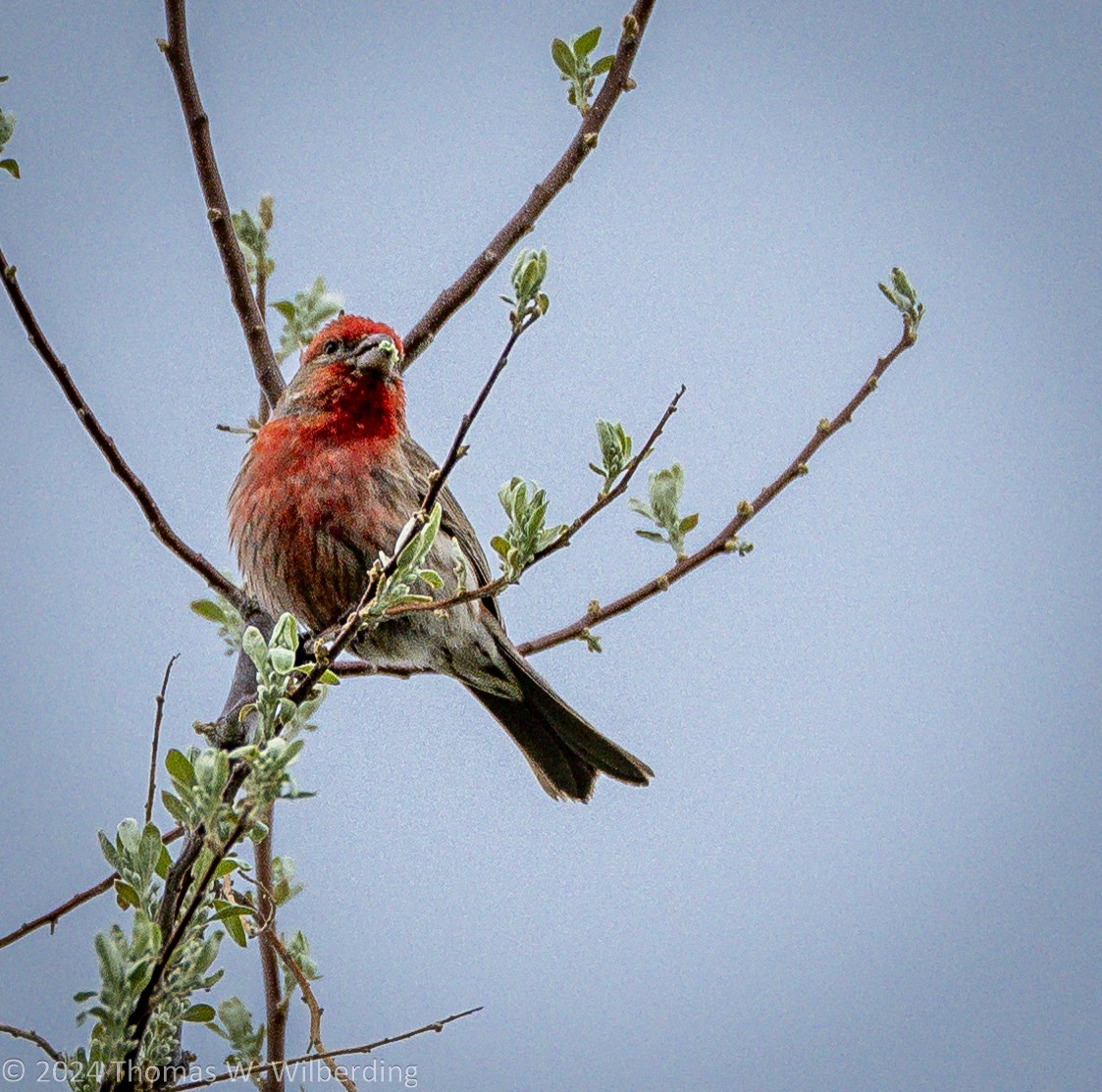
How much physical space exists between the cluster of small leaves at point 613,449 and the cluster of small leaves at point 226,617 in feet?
5.72

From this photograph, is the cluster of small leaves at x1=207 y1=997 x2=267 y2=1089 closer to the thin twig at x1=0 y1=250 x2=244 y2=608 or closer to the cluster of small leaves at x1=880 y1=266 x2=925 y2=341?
the thin twig at x1=0 y1=250 x2=244 y2=608

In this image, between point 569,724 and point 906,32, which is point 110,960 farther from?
point 906,32

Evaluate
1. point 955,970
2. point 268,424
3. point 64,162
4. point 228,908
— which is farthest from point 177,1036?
point 64,162

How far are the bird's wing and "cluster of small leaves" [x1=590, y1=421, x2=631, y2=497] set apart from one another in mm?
2076

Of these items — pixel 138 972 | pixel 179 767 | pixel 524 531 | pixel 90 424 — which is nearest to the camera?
Answer: pixel 138 972

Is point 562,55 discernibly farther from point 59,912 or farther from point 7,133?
point 59,912

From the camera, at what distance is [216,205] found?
4.34 m

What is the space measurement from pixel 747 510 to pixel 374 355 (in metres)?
1.95

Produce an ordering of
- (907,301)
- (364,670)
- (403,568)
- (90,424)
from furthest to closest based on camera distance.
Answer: (364,670) → (907,301) → (90,424) → (403,568)

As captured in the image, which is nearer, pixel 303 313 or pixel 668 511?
pixel 668 511

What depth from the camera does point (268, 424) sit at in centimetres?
531

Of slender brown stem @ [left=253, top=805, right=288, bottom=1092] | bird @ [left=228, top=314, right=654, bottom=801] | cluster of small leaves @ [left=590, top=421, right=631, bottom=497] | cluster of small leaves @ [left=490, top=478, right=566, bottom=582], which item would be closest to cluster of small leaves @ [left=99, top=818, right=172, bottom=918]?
slender brown stem @ [left=253, top=805, right=288, bottom=1092]

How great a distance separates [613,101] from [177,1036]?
271cm

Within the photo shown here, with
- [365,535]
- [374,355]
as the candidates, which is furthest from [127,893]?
[374,355]
